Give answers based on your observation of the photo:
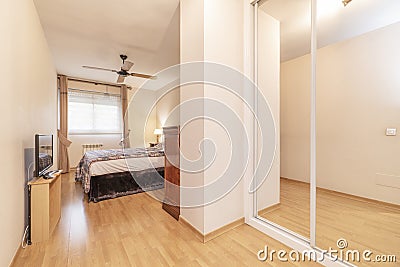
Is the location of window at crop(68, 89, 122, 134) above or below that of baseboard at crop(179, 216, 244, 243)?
above

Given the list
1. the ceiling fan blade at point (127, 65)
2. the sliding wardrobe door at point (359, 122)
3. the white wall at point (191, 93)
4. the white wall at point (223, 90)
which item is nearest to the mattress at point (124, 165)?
the white wall at point (191, 93)

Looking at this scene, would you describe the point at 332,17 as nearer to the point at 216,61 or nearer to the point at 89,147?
the point at 216,61

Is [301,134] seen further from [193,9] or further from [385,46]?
[193,9]

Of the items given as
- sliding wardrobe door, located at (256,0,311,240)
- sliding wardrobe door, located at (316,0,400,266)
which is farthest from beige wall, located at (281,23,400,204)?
sliding wardrobe door, located at (256,0,311,240)

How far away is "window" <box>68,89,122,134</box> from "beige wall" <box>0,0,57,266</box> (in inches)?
137

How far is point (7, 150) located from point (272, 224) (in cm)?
257

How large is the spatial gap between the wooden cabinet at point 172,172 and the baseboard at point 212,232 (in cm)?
23

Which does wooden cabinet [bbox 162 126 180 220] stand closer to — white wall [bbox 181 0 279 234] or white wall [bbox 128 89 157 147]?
white wall [bbox 181 0 279 234]

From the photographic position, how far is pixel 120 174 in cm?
314

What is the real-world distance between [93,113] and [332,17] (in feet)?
19.8

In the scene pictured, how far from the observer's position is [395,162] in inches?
101

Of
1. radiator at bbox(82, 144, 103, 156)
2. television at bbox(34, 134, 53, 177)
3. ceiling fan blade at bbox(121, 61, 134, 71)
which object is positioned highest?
ceiling fan blade at bbox(121, 61, 134, 71)

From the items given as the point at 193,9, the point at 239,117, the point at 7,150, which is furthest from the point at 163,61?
the point at 7,150

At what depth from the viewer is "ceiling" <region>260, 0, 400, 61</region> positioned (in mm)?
2273
